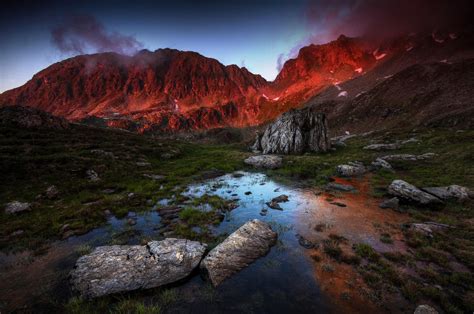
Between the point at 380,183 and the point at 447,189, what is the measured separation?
5751 mm

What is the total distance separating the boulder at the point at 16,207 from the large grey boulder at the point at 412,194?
107 feet

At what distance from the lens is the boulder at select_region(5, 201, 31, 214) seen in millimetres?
15817

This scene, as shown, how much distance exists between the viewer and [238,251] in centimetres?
1036

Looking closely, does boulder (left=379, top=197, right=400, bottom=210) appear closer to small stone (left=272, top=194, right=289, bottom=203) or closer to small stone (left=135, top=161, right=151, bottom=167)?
small stone (left=272, top=194, right=289, bottom=203)

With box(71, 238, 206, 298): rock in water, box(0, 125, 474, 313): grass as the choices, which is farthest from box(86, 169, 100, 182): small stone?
box(71, 238, 206, 298): rock in water

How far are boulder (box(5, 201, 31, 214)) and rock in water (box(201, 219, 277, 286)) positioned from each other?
17.4 metres

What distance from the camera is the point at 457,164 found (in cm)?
2591

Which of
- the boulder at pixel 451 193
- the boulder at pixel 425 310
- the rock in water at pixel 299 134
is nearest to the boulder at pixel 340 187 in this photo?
the boulder at pixel 451 193

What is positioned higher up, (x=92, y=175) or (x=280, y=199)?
(x=92, y=175)

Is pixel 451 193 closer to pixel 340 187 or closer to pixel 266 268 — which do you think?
pixel 340 187

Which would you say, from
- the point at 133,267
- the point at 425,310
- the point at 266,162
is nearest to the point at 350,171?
the point at 266,162

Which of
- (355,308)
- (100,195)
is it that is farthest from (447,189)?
(100,195)

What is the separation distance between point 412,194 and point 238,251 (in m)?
16.8

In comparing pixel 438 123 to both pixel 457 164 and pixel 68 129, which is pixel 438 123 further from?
pixel 68 129
